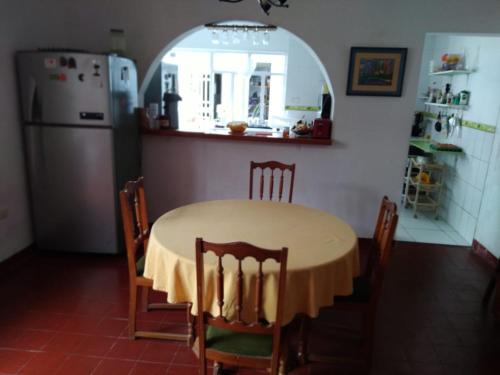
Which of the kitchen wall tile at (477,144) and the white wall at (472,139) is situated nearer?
the white wall at (472,139)

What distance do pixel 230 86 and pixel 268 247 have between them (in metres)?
6.67

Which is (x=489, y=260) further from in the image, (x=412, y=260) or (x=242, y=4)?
(x=242, y=4)

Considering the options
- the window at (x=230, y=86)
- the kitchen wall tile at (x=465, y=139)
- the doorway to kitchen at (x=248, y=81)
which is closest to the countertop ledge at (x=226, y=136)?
the kitchen wall tile at (x=465, y=139)

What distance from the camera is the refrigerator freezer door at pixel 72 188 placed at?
2963mm

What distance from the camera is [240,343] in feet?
5.18

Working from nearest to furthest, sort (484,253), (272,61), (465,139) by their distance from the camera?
(484,253) → (465,139) → (272,61)

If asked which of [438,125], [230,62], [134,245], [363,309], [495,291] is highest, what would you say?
[230,62]

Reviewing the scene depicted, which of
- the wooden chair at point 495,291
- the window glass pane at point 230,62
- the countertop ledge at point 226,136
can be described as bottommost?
the wooden chair at point 495,291

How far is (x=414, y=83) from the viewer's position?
3332 mm

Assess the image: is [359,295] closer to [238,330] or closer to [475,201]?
[238,330]

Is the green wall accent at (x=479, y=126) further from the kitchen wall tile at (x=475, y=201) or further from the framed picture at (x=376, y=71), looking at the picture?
the framed picture at (x=376, y=71)

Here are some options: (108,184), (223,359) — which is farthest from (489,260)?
(108,184)

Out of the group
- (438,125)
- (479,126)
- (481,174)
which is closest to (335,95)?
(479,126)

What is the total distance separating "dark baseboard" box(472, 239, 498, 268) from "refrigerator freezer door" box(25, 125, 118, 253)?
132 inches
